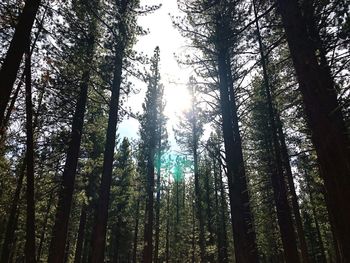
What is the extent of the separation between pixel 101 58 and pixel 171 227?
106 feet

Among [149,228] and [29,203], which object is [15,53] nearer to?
[29,203]

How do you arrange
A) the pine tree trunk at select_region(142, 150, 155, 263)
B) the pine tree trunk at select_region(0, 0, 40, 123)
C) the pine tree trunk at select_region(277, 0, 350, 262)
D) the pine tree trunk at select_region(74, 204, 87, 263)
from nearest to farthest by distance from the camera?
1. the pine tree trunk at select_region(277, 0, 350, 262)
2. the pine tree trunk at select_region(0, 0, 40, 123)
3. the pine tree trunk at select_region(142, 150, 155, 263)
4. the pine tree trunk at select_region(74, 204, 87, 263)

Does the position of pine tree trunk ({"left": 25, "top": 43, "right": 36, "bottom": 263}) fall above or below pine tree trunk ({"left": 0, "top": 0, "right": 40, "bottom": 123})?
below

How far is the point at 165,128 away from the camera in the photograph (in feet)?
76.7

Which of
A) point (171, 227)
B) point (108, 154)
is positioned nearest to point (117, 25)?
point (108, 154)

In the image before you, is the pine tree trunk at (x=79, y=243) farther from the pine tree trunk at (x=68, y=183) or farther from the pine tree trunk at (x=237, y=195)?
the pine tree trunk at (x=237, y=195)

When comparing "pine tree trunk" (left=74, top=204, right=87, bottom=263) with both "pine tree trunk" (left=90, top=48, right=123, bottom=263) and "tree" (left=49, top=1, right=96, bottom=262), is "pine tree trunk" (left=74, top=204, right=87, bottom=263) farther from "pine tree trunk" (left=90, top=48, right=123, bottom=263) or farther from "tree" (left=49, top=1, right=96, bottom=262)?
"pine tree trunk" (left=90, top=48, right=123, bottom=263)

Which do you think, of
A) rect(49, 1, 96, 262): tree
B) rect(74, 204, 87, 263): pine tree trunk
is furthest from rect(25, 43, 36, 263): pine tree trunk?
rect(74, 204, 87, 263): pine tree trunk

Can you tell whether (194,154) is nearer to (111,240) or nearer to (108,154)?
(108,154)

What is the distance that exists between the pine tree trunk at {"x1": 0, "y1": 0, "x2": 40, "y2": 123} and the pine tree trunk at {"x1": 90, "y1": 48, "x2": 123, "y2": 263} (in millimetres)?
5180

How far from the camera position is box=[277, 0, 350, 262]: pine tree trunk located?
156 inches

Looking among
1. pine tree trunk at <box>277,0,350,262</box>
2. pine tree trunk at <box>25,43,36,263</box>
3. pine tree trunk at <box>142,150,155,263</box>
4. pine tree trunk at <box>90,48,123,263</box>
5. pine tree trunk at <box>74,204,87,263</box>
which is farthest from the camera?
pine tree trunk at <box>74,204,87,263</box>

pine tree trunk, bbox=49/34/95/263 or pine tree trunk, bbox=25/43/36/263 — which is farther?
pine tree trunk, bbox=49/34/95/263

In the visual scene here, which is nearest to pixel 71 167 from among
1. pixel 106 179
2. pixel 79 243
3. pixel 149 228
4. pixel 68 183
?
pixel 68 183
